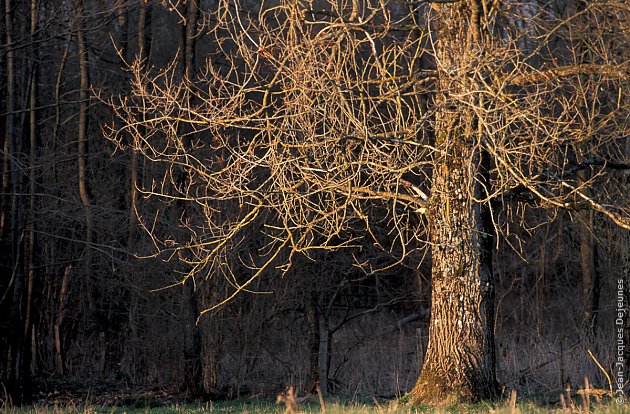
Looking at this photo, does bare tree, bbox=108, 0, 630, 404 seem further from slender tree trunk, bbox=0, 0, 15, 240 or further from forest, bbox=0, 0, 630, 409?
slender tree trunk, bbox=0, 0, 15, 240

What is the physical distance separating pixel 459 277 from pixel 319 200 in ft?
6.14

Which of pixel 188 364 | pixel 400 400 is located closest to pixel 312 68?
pixel 400 400

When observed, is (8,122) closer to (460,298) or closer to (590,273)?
(460,298)

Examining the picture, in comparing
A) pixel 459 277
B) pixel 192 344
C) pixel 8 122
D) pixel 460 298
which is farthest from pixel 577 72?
pixel 8 122

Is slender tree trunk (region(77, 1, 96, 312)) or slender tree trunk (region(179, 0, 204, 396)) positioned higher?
slender tree trunk (region(77, 1, 96, 312))

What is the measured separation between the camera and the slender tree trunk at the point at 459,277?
30.8 feet

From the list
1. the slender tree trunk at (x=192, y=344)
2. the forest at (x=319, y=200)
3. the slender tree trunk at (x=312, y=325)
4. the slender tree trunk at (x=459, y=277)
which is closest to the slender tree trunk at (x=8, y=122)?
the forest at (x=319, y=200)

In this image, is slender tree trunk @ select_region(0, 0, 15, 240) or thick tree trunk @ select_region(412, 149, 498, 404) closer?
thick tree trunk @ select_region(412, 149, 498, 404)

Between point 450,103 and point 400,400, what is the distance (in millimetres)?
3549

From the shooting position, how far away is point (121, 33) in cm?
1928

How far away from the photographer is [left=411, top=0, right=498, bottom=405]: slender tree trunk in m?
9.39

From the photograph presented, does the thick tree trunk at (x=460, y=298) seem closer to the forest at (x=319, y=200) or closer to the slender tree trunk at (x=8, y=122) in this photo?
the forest at (x=319, y=200)

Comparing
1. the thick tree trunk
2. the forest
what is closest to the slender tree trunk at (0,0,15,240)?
the forest

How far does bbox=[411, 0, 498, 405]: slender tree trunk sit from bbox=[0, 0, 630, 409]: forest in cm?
3
